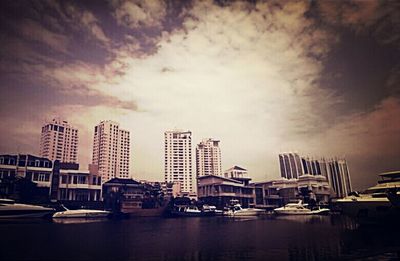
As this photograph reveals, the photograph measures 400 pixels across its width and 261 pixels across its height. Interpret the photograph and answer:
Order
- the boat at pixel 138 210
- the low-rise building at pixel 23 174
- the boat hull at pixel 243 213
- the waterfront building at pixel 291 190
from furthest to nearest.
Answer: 1. the waterfront building at pixel 291 190
2. the boat hull at pixel 243 213
3. the boat at pixel 138 210
4. the low-rise building at pixel 23 174

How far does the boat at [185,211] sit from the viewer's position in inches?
1905

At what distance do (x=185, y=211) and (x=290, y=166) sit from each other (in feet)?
99.0

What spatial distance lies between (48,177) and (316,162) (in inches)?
1872

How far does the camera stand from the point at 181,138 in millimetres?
81875

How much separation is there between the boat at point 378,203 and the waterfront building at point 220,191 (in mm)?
38434

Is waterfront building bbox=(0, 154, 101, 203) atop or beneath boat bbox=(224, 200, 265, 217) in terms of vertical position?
atop

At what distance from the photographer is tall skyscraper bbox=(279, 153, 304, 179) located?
6238 centimetres

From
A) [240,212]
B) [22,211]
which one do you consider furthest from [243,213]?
[22,211]

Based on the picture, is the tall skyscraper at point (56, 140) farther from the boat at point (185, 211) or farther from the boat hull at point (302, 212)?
the boat hull at point (302, 212)

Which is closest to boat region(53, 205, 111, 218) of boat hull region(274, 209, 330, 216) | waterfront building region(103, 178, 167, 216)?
waterfront building region(103, 178, 167, 216)

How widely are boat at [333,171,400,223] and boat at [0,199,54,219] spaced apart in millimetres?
33078

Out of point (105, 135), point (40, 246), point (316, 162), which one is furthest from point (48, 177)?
point (316, 162)

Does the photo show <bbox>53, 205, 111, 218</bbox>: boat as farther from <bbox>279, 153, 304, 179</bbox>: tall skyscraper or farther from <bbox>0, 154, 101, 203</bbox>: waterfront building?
<bbox>279, 153, 304, 179</bbox>: tall skyscraper

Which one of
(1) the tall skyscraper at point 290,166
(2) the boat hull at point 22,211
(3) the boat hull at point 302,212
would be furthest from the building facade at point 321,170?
(2) the boat hull at point 22,211
